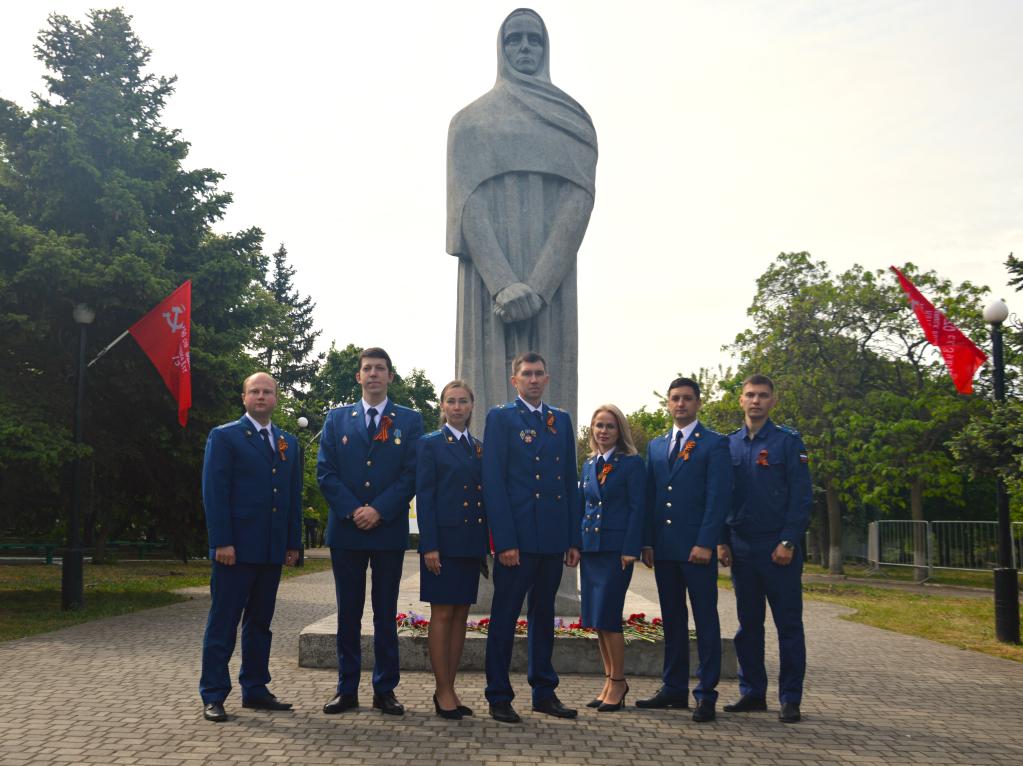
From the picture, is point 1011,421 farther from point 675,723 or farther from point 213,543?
point 213,543

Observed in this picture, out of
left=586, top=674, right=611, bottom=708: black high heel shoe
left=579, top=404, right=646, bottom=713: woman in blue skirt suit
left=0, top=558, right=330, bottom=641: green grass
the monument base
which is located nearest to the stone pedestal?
the monument base

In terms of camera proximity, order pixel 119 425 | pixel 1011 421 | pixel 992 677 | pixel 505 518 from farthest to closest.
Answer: pixel 119 425 < pixel 1011 421 < pixel 992 677 < pixel 505 518

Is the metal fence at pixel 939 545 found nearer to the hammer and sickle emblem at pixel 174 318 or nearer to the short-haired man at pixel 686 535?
the short-haired man at pixel 686 535

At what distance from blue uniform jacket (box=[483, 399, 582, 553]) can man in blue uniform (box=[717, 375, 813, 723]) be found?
1158mm

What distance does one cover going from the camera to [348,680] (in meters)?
5.49

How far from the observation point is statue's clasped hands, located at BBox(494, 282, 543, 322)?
7.75 m

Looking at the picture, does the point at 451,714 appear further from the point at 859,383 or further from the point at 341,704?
the point at 859,383

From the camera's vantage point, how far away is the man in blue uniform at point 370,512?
5469 mm

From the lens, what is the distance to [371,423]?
5.68 m

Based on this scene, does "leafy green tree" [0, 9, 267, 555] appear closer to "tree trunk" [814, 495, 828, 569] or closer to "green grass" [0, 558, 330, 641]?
"green grass" [0, 558, 330, 641]

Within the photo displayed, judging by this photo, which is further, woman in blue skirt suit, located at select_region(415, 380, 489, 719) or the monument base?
the monument base

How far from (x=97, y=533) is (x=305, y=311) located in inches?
1489

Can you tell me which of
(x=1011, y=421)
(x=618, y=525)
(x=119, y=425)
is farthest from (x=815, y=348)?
(x=618, y=525)

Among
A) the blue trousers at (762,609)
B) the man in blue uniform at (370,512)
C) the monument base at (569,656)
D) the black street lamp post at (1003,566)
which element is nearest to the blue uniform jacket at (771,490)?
the blue trousers at (762,609)
